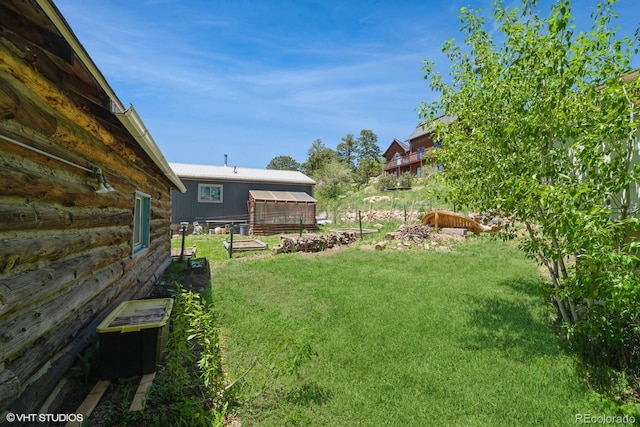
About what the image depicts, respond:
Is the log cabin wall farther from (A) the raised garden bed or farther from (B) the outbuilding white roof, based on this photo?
(B) the outbuilding white roof

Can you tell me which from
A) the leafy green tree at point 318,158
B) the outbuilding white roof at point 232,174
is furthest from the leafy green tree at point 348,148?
the outbuilding white roof at point 232,174

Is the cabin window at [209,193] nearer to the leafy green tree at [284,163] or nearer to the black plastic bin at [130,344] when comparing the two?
the black plastic bin at [130,344]

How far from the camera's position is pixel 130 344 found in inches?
120

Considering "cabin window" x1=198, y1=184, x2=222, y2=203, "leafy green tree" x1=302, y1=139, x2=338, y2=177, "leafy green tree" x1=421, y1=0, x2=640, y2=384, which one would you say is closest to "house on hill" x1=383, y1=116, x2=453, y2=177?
"leafy green tree" x1=302, y1=139, x2=338, y2=177

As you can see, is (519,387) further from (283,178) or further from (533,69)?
(283,178)

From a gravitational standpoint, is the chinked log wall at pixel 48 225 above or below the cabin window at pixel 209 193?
below

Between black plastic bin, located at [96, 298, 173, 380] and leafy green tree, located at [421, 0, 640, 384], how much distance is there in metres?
4.12

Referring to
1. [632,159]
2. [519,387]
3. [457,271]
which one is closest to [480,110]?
[632,159]

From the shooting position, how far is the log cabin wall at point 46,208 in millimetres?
1856

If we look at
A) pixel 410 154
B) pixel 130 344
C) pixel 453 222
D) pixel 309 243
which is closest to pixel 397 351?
pixel 130 344

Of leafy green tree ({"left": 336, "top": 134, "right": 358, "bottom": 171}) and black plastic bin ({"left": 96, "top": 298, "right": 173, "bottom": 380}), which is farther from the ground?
leafy green tree ({"left": 336, "top": 134, "right": 358, "bottom": 171})

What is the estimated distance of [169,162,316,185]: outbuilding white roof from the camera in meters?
18.8

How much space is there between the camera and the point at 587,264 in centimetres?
318

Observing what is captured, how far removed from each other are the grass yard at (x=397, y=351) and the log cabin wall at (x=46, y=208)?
162 centimetres
